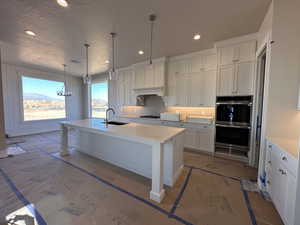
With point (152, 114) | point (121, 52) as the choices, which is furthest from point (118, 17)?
point (152, 114)

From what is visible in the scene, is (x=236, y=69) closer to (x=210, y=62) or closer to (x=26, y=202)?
(x=210, y=62)

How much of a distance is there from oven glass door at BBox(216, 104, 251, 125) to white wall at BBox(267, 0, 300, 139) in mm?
1106

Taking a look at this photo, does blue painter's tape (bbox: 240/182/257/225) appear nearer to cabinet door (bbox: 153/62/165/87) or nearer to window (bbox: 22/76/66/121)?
cabinet door (bbox: 153/62/165/87)

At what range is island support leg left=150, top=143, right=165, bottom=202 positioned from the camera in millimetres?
1737

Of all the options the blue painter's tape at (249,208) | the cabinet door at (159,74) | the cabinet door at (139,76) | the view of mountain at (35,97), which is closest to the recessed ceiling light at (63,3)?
the cabinet door at (159,74)

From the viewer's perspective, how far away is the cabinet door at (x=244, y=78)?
2.87 meters

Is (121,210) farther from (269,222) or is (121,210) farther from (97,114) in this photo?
(97,114)

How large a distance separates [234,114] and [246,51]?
150cm

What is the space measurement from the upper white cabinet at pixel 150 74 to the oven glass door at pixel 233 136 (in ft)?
7.29

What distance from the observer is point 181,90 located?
4.02m

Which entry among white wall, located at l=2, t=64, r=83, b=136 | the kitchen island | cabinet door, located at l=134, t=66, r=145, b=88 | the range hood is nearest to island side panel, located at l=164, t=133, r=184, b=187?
the kitchen island

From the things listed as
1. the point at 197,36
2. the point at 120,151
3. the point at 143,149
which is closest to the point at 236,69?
the point at 197,36

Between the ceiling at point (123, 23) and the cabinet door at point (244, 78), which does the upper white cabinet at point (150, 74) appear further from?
the cabinet door at point (244, 78)

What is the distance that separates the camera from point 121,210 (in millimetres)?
1654
